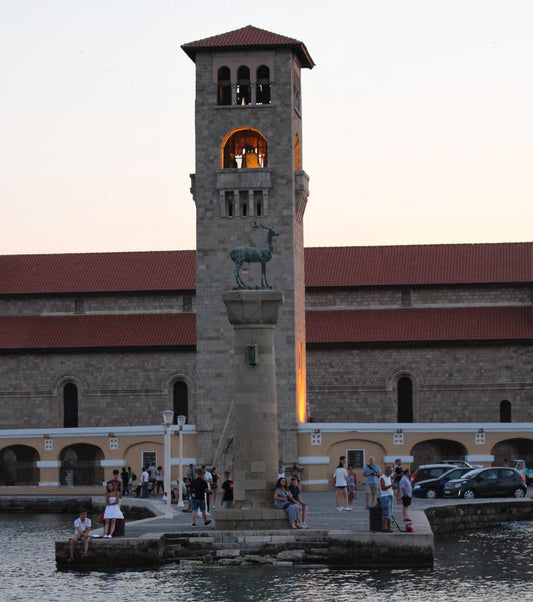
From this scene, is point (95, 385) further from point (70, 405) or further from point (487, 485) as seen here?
point (487, 485)

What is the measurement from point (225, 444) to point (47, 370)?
13882 millimetres

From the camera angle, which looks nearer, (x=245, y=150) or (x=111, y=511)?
(x=111, y=511)

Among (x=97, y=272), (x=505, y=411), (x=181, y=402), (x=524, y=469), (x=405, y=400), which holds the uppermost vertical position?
(x=97, y=272)

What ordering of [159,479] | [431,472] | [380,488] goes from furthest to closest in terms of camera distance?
[159,479] → [431,472] → [380,488]

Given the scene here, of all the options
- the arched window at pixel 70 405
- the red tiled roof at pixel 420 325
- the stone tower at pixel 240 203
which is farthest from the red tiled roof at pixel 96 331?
the stone tower at pixel 240 203

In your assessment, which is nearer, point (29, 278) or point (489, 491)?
point (489, 491)

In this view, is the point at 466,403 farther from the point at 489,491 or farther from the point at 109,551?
the point at 109,551

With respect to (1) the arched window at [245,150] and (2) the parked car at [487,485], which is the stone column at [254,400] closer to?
(2) the parked car at [487,485]

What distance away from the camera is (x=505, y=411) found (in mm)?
66062

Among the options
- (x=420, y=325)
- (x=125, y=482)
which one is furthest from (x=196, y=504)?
(x=420, y=325)

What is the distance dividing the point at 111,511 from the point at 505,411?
3670cm

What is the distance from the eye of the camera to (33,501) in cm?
5381

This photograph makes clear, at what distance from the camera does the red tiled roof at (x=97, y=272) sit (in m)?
71.8

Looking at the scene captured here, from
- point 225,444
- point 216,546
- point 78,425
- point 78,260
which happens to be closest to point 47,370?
point 78,425
